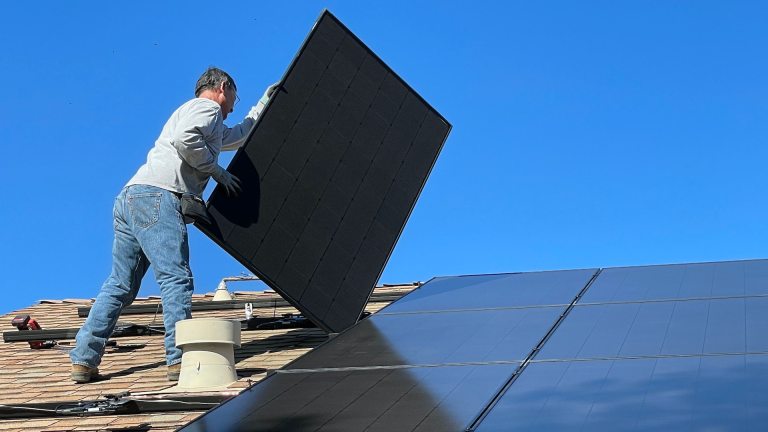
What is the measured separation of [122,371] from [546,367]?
11.2 ft

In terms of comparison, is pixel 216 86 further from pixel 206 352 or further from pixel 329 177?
pixel 206 352

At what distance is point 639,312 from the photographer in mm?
6156

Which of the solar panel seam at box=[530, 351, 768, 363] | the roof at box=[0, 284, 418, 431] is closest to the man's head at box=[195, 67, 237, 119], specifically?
the roof at box=[0, 284, 418, 431]

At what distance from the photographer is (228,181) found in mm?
6914

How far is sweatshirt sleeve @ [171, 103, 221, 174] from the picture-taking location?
706cm

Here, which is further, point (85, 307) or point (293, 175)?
point (85, 307)

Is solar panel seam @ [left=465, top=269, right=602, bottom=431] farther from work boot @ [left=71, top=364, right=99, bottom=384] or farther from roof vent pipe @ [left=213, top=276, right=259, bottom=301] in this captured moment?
roof vent pipe @ [left=213, top=276, right=259, bottom=301]

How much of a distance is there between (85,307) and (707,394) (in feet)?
25.6

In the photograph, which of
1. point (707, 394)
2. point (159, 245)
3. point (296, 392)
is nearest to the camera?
point (707, 394)

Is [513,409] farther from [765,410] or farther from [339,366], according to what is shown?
[339,366]

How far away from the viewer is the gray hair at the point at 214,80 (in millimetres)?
7426

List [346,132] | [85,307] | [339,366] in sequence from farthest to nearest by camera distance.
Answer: [85,307] → [346,132] → [339,366]

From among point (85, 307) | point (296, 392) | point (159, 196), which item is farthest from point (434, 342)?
point (85, 307)

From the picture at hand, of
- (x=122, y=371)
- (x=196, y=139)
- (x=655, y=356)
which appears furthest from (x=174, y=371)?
(x=655, y=356)
